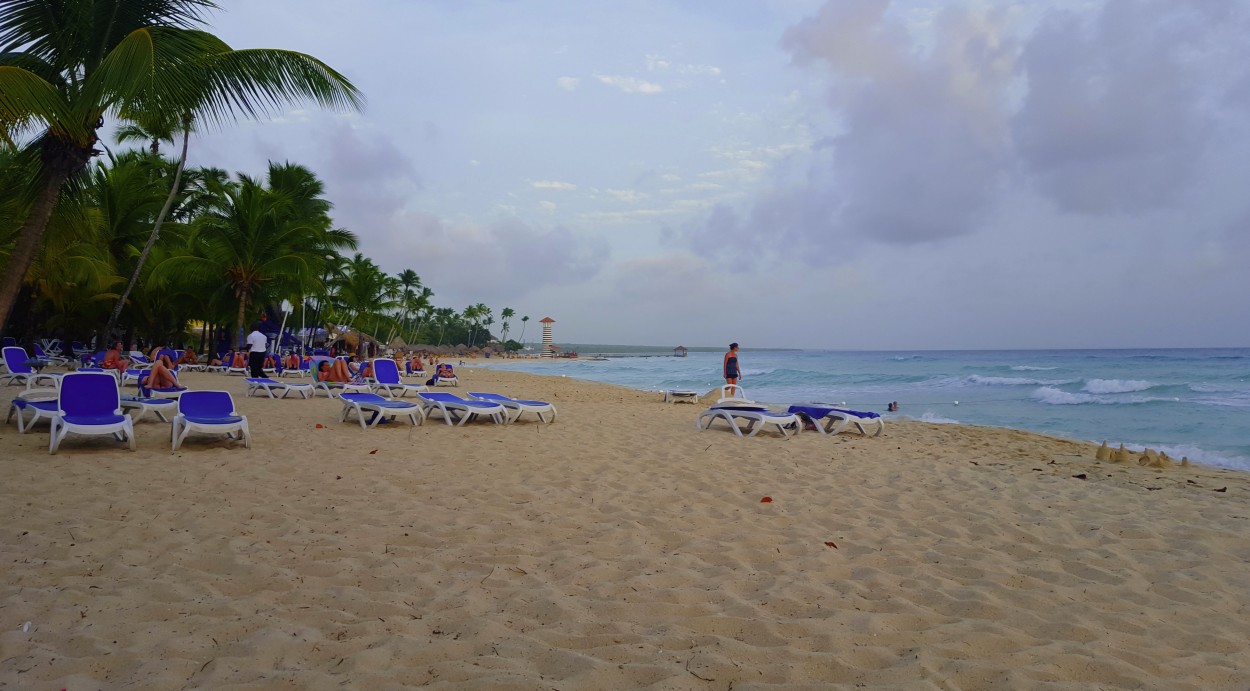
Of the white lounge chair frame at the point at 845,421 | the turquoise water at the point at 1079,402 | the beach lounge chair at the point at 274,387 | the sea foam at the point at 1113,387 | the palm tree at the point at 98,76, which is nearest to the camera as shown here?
the palm tree at the point at 98,76

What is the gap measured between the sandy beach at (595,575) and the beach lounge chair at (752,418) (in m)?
2.24

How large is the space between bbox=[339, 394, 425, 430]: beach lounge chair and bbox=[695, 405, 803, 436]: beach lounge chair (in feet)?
12.9

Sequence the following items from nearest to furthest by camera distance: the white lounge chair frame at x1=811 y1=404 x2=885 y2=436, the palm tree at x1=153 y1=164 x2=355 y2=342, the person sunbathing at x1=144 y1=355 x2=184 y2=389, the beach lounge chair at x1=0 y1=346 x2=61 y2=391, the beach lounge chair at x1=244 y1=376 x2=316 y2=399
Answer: the person sunbathing at x1=144 y1=355 x2=184 y2=389 → the white lounge chair frame at x1=811 y1=404 x2=885 y2=436 → the beach lounge chair at x1=244 y1=376 x2=316 y2=399 → the beach lounge chair at x1=0 y1=346 x2=61 y2=391 → the palm tree at x1=153 y1=164 x2=355 y2=342

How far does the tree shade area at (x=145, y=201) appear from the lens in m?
5.94

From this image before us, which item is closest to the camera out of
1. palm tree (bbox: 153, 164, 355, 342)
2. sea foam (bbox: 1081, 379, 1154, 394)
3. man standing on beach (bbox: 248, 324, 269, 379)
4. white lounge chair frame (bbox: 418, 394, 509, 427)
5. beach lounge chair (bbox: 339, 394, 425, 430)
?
beach lounge chair (bbox: 339, 394, 425, 430)

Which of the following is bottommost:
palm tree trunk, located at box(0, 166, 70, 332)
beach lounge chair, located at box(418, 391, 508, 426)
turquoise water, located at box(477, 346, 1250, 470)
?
turquoise water, located at box(477, 346, 1250, 470)

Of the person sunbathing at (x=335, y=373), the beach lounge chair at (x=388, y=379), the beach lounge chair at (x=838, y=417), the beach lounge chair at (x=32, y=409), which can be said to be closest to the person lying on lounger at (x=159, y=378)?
the beach lounge chair at (x=32, y=409)

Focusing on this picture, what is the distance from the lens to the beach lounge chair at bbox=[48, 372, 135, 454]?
251 inches

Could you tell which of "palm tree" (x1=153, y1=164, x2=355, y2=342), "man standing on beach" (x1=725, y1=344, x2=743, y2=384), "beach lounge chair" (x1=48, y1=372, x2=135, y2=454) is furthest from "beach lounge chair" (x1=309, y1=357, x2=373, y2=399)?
"palm tree" (x1=153, y1=164, x2=355, y2=342)

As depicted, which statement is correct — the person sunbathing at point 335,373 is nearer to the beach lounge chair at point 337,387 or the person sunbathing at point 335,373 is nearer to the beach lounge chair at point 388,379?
the beach lounge chair at point 337,387

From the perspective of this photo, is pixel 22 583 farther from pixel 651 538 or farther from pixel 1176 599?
pixel 1176 599

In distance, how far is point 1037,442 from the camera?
1117cm

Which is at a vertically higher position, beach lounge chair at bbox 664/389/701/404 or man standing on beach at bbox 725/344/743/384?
man standing on beach at bbox 725/344/743/384

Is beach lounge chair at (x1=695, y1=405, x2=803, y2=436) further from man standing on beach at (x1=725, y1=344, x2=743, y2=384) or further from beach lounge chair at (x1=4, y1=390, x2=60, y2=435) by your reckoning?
beach lounge chair at (x1=4, y1=390, x2=60, y2=435)
